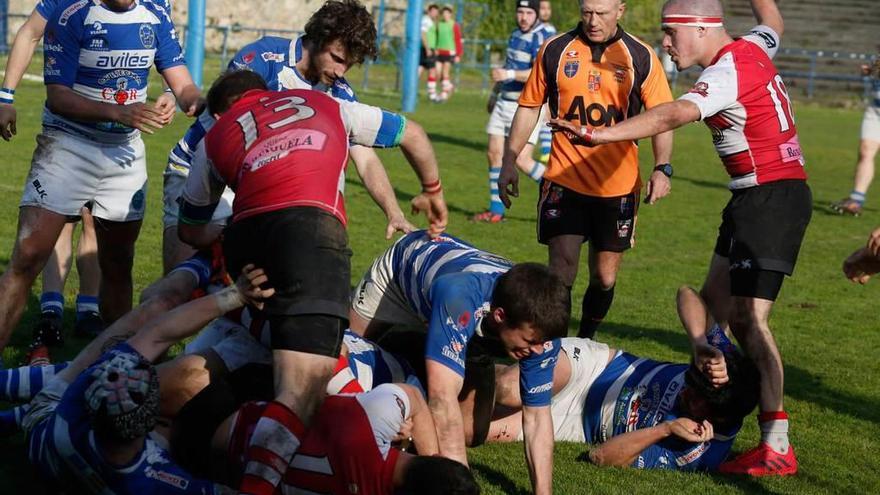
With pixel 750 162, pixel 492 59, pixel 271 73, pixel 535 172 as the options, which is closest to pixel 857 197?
pixel 535 172

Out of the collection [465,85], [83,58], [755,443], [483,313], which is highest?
[83,58]

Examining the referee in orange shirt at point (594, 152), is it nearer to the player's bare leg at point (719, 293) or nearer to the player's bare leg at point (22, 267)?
the player's bare leg at point (719, 293)

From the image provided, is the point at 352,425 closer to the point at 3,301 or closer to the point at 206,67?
the point at 3,301

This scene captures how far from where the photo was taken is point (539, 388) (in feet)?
17.5

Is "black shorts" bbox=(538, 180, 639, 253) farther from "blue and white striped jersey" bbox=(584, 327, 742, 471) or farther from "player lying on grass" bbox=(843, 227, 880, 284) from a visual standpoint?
"player lying on grass" bbox=(843, 227, 880, 284)

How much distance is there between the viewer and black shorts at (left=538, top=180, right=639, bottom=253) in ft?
25.4

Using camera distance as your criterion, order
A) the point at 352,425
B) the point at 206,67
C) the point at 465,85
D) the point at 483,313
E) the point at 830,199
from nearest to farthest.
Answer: the point at 352,425, the point at 483,313, the point at 830,199, the point at 206,67, the point at 465,85

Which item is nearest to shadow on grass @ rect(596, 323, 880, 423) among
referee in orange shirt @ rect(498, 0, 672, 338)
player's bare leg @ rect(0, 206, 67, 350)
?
referee in orange shirt @ rect(498, 0, 672, 338)

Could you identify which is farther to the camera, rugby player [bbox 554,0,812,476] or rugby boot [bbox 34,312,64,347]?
rugby boot [bbox 34,312,64,347]

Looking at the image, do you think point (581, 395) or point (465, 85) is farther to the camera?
point (465, 85)

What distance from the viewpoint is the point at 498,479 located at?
560 centimetres

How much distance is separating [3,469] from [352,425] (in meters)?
1.72

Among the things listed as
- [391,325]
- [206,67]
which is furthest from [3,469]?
[206,67]

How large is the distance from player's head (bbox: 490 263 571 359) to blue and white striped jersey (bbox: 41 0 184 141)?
2.85 metres
